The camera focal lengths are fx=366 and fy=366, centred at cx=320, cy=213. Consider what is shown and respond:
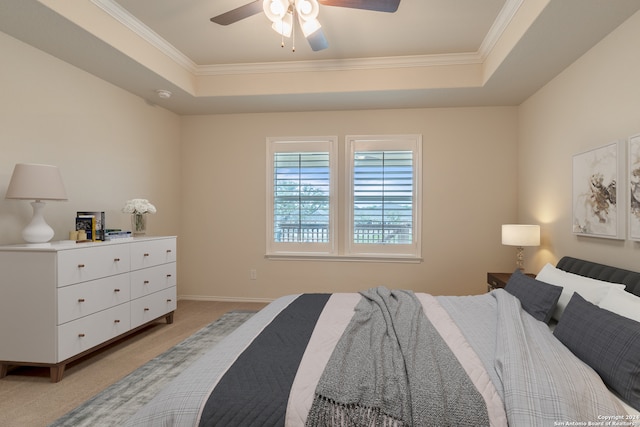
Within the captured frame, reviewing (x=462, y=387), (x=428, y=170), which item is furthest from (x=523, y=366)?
(x=428, y=170)

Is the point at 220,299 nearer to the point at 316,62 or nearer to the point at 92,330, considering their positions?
the point at 92,330

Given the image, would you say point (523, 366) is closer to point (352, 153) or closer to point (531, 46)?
point (531, 46)

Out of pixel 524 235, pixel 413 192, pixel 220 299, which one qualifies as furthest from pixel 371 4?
pixel 220 299

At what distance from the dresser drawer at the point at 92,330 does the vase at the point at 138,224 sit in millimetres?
829

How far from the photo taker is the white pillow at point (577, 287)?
6.80ft

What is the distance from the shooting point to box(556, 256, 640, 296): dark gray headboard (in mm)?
2178

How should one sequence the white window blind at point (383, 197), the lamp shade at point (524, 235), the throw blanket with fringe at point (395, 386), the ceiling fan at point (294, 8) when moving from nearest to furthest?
the throw blanket with fringe at point (395, 386)
the ceiling fan at point (294, 8)
the lamp shade at point (524, 235)
the white window blind at point (383, 197)

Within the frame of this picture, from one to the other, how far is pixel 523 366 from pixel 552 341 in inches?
19.7

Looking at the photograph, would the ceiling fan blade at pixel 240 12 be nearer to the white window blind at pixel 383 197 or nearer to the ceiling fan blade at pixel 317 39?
the ceiling fan blade at pixel 317 39

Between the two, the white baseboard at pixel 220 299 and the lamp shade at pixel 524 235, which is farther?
the white baseboard at pixel 220 299

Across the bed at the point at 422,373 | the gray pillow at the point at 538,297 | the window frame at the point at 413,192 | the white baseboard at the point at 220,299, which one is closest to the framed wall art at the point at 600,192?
the bed at the point at 422,373

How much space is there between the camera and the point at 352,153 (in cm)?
468

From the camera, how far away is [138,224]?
3.80 m

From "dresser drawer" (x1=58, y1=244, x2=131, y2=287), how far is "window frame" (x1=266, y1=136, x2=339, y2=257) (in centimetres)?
192
